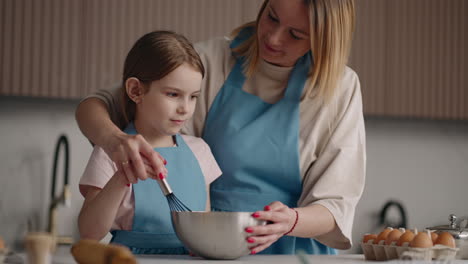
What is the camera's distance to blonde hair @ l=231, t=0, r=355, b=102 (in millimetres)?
1678

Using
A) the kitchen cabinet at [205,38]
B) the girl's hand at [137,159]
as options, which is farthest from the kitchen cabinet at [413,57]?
the girl's hand at [137,159]

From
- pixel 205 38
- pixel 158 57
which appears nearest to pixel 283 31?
pixel 158 57

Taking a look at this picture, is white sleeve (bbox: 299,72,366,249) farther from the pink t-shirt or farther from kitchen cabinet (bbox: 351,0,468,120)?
kitchen cabinet (bbox: 351,0,468,120)

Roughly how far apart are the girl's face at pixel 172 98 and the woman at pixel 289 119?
0.43 ft

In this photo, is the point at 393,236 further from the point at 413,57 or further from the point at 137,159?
the point at 413,57

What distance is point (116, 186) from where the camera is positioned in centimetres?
139

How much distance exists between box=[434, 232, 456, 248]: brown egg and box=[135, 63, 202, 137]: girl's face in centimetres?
64

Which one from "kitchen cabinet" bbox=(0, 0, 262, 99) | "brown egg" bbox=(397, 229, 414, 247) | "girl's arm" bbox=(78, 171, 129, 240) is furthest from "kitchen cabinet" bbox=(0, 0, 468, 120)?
"brown egg" bbox=(397, 229, 414, 247)

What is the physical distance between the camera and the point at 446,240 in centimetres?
132

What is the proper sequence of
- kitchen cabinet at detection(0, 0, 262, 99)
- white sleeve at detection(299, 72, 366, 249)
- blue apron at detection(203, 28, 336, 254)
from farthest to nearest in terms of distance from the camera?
kitchen cabinet at detection(0, 0, 262, 99) → blue apron at detection(203, 28, 336, 254) → white sleeve at detection(299, 72, 366, 249)

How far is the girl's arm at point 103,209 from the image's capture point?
139 cm

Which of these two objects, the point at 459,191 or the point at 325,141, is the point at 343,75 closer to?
the point at 325,141

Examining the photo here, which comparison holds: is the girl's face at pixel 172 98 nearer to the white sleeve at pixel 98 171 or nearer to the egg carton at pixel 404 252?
the white sleeve at pixel 98 171

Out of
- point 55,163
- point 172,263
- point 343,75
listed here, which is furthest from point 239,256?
point 55,163
